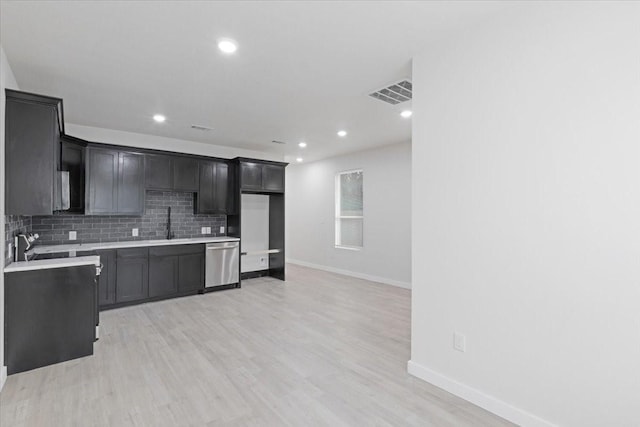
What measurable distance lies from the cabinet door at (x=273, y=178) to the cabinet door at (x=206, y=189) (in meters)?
0.93

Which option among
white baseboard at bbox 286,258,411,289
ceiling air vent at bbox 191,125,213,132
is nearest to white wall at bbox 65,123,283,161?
ceiling air vent at bbox 191,125,213,132

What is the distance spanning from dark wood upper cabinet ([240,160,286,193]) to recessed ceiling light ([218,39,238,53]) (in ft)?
10.9

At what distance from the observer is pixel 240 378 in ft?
8.58

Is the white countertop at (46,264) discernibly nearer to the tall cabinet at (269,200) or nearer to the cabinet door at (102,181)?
the cabinet door at (102,181)

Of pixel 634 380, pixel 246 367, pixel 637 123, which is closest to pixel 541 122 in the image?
pixel 637 123

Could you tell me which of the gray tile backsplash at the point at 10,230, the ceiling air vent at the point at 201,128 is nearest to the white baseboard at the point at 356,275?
the ceiling air vent at the point at 201,128

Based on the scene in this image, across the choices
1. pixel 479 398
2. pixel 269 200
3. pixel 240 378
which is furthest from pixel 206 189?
pixel 479 398

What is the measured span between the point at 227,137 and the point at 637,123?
514 cm

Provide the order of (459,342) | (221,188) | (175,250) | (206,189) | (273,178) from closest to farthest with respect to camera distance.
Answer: (459,342) → (175,250) → (206,189) → (221,188) → (273,178)

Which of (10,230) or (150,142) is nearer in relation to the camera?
(10,230)

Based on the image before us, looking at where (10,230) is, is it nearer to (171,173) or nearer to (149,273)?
(149,273)

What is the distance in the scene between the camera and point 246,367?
2.79 meters

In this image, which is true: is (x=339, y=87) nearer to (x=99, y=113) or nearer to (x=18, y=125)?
(x=18, y=125)

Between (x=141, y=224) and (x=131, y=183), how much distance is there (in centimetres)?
73
